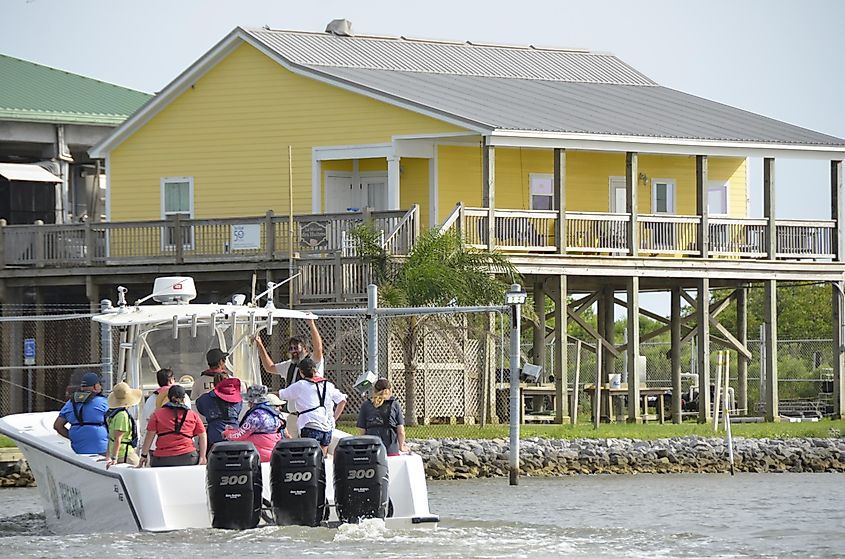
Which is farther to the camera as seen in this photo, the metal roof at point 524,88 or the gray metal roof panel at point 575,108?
the metal roof at point 524,88

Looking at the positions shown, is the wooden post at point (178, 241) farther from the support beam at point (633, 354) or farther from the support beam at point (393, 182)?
the support beam at point (633, 354)

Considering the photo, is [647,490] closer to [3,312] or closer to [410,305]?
[410,305]

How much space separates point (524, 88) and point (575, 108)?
2.72 meters

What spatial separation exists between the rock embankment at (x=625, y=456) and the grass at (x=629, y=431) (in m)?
0.42

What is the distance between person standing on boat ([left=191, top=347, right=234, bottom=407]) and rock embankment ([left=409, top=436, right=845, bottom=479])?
9.09 meters

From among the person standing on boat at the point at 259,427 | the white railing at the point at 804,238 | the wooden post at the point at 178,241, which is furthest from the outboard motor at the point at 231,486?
the white railing at the point at 804,238

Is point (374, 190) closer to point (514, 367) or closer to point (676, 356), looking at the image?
point (676, 356)

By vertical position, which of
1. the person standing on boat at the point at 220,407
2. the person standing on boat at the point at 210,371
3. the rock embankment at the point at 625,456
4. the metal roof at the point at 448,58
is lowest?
the rock embankment at the point at 625,456

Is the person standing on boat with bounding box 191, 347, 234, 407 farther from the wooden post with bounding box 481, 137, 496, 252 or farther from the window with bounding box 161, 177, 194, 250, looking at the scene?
the window with bounding box 161, 177, 194, 250

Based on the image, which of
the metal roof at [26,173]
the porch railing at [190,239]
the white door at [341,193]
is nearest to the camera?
the porch railing at [190,239]

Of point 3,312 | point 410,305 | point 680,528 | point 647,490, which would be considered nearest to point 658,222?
point 410,305

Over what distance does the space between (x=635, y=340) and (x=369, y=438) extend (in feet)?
60.4

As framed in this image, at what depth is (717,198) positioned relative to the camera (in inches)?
1682

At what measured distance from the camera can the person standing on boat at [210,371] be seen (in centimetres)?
1956
